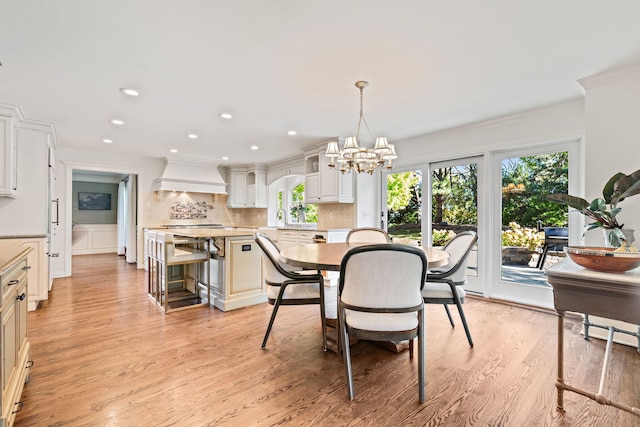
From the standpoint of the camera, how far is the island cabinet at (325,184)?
16.3ft

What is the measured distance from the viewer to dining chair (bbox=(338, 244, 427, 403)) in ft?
5.59

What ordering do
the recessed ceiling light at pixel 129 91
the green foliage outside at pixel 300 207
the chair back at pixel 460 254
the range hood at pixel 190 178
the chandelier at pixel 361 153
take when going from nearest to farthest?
the chair back at pixel 460 254 → the chandelier at pixel 361 153 → the recessed ceiling light at pixel 129 91 → the range hood at pixel 190 178 → the green foliage outside at pixel 300 207

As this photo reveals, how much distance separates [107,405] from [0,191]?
3.09m

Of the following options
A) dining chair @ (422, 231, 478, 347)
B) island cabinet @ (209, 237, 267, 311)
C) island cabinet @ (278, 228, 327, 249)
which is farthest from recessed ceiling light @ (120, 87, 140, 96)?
dining chair @ (422, 231, 478, 347)

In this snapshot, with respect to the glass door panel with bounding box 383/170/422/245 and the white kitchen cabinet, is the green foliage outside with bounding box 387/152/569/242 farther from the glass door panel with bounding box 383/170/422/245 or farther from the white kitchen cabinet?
the white kitchen cabinet

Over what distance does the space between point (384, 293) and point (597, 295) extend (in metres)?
1.04

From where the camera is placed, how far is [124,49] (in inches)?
88.2

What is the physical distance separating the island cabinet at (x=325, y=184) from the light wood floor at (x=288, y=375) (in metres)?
2.27

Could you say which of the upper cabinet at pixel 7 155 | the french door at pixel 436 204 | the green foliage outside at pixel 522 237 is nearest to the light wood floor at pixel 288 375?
the green foliage outside at pixel 522 237

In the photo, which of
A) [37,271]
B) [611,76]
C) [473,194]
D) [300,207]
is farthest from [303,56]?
[300,207]

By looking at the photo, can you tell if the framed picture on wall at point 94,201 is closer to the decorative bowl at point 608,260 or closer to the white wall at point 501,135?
the white wall at point 501,135

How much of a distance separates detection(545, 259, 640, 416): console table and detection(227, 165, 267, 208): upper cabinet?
621 centimetres

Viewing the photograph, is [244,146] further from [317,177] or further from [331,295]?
[331,295]

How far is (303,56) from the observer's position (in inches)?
93.0
